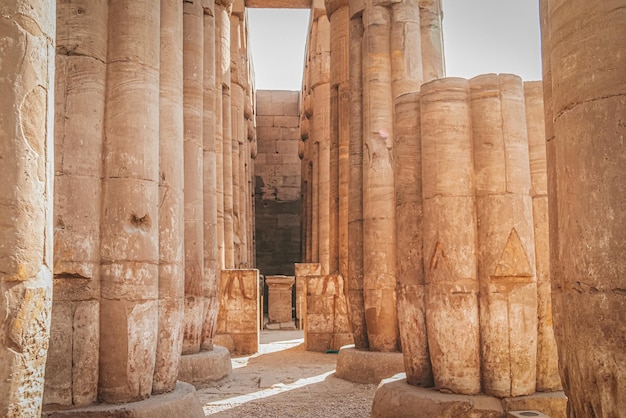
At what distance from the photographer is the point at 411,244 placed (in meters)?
6.98

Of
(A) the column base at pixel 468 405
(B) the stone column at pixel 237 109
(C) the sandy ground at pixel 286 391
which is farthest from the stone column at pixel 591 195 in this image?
(B) the stone column at pixel 237 109

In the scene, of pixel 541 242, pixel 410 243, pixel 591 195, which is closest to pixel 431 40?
pixel 410 243

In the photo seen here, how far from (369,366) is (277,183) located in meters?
21.3

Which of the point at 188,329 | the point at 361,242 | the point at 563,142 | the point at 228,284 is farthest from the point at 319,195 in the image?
the point at 563,142

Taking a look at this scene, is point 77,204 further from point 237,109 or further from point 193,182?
point 237,109

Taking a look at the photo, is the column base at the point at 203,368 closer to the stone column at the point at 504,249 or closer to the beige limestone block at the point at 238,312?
the beige limestone block at the point at 238,312

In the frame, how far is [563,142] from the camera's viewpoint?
12.6ft

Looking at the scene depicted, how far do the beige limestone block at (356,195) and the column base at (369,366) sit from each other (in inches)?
19.8

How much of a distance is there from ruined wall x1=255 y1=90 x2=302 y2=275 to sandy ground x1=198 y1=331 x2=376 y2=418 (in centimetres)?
1627

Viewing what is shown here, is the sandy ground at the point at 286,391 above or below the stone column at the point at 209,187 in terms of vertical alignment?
below

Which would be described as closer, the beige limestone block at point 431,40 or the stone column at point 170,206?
the stone column at point 170,206

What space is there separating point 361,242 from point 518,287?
5007 mm

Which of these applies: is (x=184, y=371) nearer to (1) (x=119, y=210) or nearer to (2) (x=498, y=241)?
(1) (x=119, y=210)

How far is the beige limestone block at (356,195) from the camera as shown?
11086 mm
